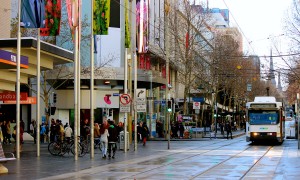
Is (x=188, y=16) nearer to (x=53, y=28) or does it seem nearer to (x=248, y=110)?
(x=248, y=110)

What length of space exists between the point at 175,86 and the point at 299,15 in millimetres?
33823

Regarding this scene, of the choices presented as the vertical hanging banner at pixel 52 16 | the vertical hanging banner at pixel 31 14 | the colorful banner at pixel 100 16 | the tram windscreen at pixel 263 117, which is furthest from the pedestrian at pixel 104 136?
the tram windscreen at pixel 263 117

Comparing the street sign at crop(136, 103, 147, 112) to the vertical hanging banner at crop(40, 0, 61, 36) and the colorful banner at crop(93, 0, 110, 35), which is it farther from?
the vertical hanging banner at crop(40, 0, 61, 36)

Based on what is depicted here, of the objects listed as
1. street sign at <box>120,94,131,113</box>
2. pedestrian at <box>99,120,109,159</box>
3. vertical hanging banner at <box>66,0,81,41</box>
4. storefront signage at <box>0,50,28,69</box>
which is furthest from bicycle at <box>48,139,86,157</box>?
vertical hanging banner at <box>66,0,81,41</box>

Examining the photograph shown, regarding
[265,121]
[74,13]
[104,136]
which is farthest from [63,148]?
[265,121]

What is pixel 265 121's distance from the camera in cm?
3875

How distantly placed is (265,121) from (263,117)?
0.34m

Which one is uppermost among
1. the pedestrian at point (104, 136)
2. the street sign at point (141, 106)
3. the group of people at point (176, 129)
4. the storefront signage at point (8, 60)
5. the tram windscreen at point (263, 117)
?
the storefront signage at point (8, 60)

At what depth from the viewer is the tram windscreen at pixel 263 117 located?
38.7 metres

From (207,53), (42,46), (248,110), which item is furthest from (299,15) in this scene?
(42,46)

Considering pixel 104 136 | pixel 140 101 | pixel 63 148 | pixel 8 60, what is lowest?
pixel 63 148

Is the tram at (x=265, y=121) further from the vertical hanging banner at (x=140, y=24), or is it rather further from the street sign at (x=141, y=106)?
the street sign at (x=141, y=106)

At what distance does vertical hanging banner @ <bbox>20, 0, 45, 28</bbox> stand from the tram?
1973 cm

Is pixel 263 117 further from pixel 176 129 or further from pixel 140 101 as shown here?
pixel 176 129
